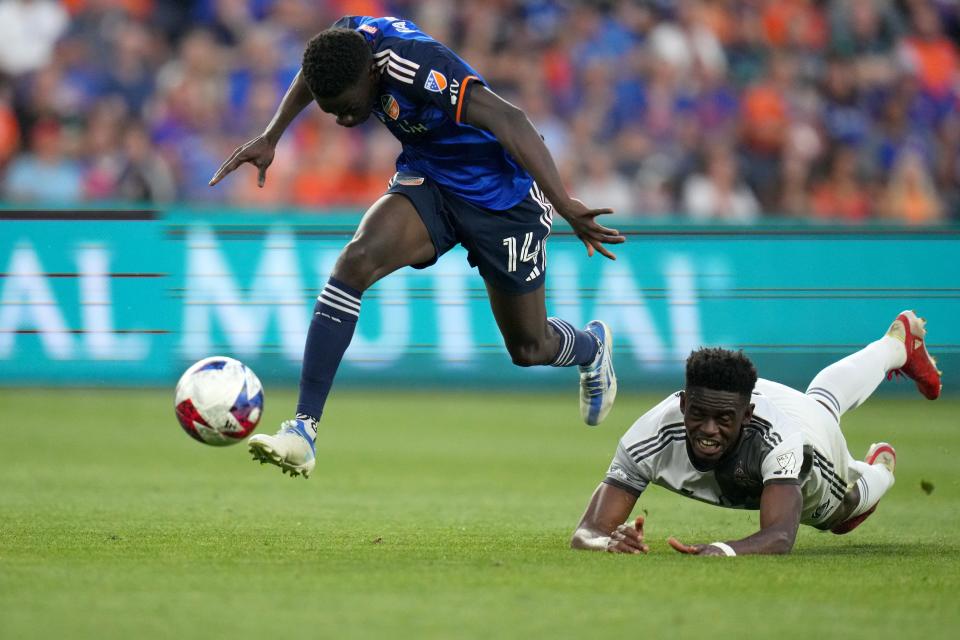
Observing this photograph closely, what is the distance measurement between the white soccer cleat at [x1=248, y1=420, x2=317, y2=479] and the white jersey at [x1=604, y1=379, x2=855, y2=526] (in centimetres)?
130

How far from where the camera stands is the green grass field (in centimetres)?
434

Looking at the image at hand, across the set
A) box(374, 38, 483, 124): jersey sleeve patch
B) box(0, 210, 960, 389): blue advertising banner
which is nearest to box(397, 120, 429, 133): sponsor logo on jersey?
box(374, 38, 483, 124): jersey sleeve patch

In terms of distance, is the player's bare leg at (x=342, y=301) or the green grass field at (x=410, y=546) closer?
the green grass field at (x=410, y=546)

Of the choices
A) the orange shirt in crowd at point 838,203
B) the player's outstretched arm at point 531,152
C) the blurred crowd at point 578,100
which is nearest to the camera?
the player's outstretched arm at point 531,152

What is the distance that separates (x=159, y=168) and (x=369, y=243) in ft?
31.1

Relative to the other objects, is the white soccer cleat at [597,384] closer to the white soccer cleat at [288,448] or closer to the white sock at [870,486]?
the white sock at [870,486]

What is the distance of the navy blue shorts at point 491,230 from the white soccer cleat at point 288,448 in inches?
42.0

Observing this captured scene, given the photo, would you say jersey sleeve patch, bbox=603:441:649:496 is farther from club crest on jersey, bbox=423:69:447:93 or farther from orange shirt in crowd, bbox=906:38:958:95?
orange shirt in crowd, bbox=906:38:958:95

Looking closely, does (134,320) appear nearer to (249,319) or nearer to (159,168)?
(249,319)

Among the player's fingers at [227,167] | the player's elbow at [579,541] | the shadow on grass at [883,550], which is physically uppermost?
the player's fingers at [227,167]

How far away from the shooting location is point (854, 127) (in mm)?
18094

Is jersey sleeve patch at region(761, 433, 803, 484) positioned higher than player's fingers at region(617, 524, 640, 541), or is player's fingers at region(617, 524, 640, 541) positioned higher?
jersey sleeve patch at region(761, 433, 803, 484)

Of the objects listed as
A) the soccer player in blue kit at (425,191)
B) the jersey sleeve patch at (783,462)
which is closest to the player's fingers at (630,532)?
the jersey sleeve patch at (783,462)

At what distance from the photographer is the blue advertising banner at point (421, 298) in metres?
12.8
